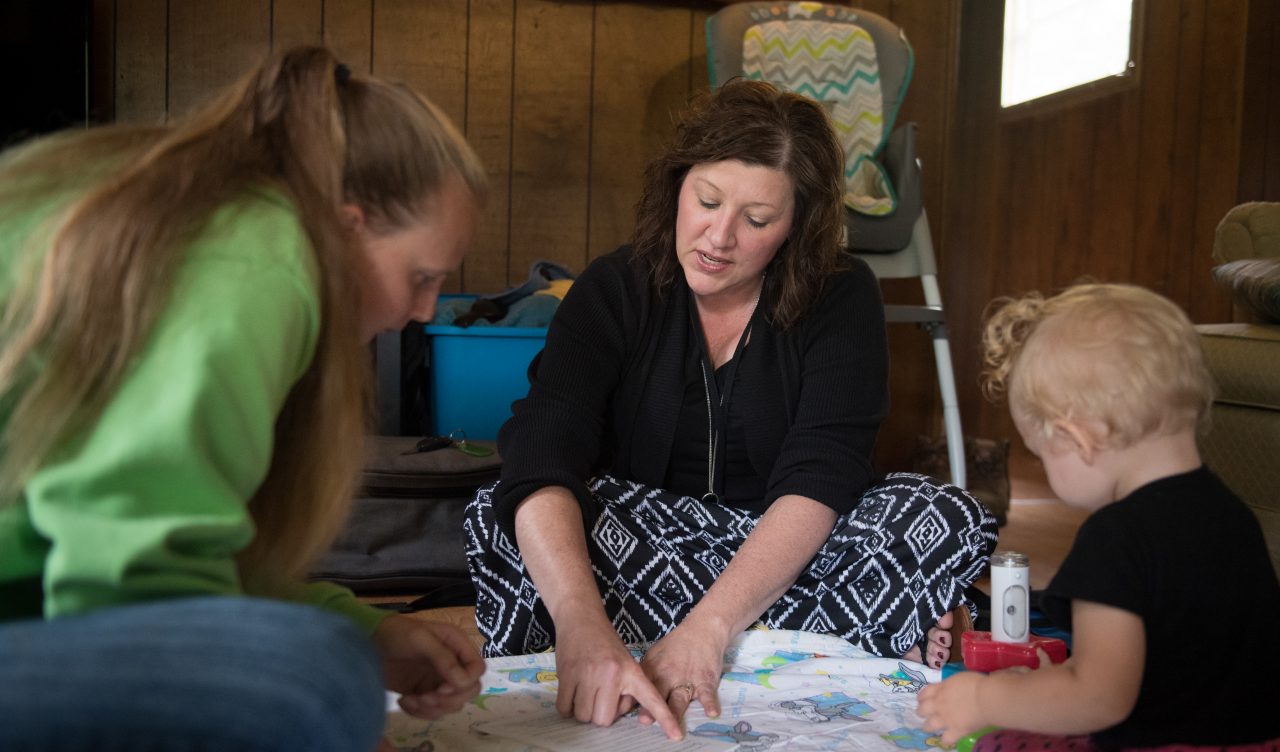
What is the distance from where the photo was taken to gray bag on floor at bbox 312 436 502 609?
197cm

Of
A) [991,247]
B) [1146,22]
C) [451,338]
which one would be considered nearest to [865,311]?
[451,338]

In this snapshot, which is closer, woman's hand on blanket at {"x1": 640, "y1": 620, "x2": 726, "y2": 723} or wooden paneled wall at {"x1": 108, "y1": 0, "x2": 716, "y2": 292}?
woman's hand on blanket at {"x1": 640, "y1": 620, "x2": 726, "y2": 723}

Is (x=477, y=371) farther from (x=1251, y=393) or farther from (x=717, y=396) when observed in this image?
(x=1251, y=393)

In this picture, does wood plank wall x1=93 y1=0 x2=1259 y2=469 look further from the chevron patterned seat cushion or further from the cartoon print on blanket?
the cartoon print on blanket

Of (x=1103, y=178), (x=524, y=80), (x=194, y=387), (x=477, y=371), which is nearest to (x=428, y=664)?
(x=194, y=387)

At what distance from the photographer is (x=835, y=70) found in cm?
249

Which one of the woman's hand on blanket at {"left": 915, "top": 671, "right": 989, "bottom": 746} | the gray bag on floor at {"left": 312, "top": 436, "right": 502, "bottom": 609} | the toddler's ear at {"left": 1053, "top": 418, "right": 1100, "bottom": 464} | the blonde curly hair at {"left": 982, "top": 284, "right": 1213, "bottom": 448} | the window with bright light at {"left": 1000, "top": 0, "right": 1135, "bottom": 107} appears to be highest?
the window with bright light at {"left": 1000, "top": 0, "right": 1135, "bottom": 107}

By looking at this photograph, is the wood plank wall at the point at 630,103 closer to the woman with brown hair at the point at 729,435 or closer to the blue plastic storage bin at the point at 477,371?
the blue plastic storage bin at the point at 477,371

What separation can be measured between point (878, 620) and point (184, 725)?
97 centimetres

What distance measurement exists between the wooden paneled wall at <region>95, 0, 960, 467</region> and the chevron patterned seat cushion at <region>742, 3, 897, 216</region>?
1.00 feet

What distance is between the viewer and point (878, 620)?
1.40 m

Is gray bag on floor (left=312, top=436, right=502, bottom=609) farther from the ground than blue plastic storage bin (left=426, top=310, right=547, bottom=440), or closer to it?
closer to it

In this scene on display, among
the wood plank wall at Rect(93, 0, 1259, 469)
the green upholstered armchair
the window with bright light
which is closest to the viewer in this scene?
the green upholstered armchair

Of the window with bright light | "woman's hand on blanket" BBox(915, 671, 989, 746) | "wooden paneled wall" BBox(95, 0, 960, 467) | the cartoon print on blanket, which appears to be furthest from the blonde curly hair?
the window with bright light
